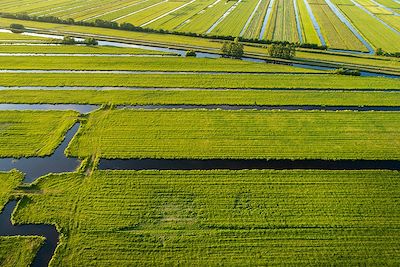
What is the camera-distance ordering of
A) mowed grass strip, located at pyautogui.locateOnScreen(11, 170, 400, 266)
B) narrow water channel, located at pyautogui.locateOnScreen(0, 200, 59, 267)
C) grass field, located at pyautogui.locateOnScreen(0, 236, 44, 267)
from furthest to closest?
mowed grass strip, located at pyautogui.locateOnScreen(11, 170, 400, 266) → narrow water channel, located at pyautogui.locateOnScreen(0, 200, 59, 267) → grass field, located at pyautogui.locateOnScreen(0, 236, 44, 267)

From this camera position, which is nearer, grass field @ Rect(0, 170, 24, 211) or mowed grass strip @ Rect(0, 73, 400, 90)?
grass field @ Rect(0, 170, 24, 211)

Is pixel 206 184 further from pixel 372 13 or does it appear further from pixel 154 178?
pixel 372 13

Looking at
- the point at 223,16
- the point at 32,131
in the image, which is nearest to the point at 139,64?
the point at 32,131

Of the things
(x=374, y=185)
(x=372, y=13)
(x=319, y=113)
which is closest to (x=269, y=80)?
(x=319, y=113)

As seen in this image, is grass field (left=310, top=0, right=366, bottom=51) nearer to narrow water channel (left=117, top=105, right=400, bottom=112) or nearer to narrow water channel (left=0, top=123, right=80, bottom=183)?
narrow water channel (left=117, top=105, right=400, bottom=112)

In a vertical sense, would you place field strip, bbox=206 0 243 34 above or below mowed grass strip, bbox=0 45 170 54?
above

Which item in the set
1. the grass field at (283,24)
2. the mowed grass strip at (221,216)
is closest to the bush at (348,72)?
the grass field at (283,24)

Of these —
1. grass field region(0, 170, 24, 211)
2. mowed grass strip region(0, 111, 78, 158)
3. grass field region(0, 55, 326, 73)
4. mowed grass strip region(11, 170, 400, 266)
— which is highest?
grass field region(0, 55, 326, 73)

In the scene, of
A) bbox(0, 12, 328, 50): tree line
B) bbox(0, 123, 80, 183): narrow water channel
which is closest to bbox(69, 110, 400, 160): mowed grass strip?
bbox(0, 123, 80, 183): narrow water channel
